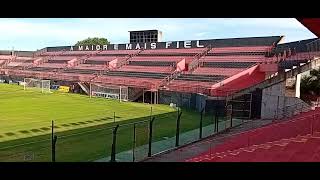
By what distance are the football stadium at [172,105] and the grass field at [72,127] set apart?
53 millimetres

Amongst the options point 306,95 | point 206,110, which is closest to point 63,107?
point 206,110

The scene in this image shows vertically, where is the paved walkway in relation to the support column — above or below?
below

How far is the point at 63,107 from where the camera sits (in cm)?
3066

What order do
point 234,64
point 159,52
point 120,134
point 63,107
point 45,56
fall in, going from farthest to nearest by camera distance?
1. point 45,56
2. point 159,52
3. point 234,64
4. point 63,107
5. point 120,134

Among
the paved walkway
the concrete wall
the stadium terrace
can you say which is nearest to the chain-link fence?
the paved walkway

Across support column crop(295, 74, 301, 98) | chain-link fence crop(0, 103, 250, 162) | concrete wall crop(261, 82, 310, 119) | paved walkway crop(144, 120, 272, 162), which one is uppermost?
support column crop(295, 74, 301, 98)

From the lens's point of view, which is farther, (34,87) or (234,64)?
(34,87)

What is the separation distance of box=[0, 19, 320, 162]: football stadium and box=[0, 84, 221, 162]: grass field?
0.05 meters

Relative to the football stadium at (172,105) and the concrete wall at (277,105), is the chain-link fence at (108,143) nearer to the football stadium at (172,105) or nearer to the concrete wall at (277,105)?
the football stadium at (172,105)

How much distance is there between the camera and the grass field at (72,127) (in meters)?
15.0

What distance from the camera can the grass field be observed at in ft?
49.3

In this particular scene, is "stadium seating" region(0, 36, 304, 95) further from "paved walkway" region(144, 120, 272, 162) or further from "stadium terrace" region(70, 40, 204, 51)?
"paved walkway" region(144, 120, 272, 162)
